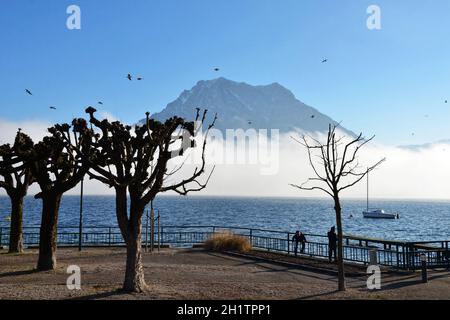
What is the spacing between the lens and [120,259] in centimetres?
2278

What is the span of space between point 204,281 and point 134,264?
3.22 metres

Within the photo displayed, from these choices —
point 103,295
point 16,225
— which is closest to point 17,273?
point 103,295

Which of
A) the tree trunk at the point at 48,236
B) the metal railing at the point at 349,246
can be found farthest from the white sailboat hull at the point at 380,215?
the tree trunk at the point at 48,236

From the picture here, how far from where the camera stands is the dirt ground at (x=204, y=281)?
13305mm

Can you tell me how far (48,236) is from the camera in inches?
738

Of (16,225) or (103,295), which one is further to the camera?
(16,225)

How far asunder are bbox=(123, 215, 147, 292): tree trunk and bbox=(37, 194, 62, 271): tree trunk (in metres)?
6.43

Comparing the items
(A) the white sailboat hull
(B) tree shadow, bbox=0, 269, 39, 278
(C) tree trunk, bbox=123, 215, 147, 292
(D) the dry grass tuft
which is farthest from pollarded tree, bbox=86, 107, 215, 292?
(A) the white sailboat hull

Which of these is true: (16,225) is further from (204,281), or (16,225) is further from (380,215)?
(380,215)
